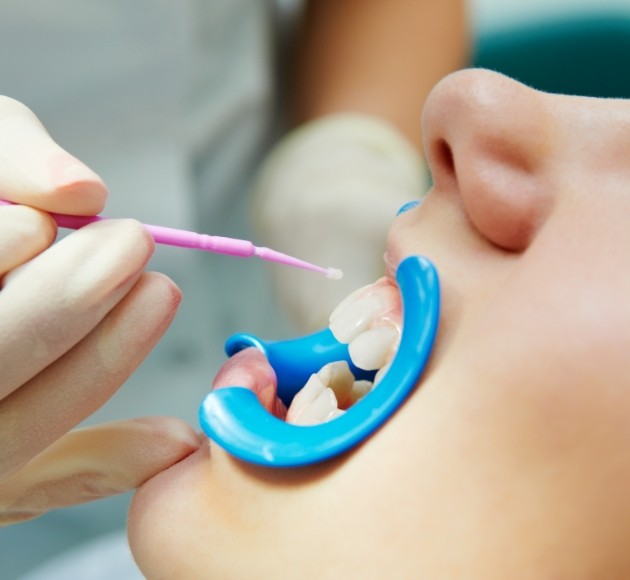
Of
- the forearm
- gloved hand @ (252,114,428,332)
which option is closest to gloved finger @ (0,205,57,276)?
gloved hand @ (252,114,428,332)

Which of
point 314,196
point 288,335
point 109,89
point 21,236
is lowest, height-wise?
point 288,335

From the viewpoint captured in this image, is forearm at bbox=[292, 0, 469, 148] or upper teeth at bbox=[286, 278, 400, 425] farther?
forearm at bbox=[292, 0, 469, 148]

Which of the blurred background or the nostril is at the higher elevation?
the nostril

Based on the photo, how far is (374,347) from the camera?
0.66m

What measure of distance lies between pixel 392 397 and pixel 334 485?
0.07 metres

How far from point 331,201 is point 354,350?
0.64 meters

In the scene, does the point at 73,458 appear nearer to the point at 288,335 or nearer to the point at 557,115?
the point at 557,115

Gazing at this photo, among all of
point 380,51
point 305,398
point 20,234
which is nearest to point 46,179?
point 20,234

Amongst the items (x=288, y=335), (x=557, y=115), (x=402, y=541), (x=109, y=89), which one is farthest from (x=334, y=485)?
(x=288, y=335)

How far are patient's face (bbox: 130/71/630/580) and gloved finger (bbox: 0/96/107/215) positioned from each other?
0.71ft

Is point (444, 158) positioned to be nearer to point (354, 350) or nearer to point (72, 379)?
point (354, 350)

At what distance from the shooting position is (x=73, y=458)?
72 centimetres

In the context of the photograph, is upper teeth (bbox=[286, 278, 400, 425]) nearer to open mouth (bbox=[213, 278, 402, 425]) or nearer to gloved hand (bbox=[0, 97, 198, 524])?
open mouth (bbox=[213, 278, 402, 425])

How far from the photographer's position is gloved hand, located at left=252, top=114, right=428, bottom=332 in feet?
4.17
